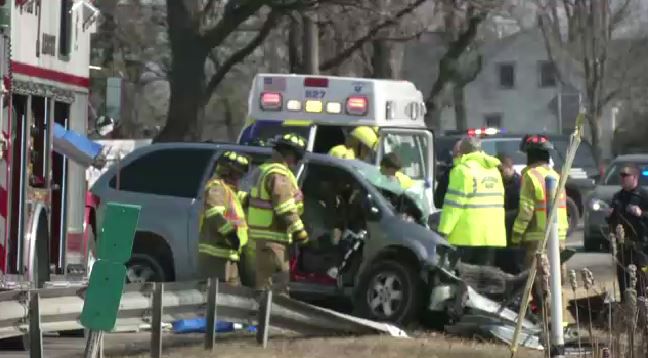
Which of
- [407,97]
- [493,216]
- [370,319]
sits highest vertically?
[407,97]

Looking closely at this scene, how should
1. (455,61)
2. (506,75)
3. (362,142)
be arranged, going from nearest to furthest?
(362,142) → (455,61) → (506,75)

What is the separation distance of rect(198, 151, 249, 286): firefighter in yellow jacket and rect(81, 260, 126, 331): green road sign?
4.33 metres

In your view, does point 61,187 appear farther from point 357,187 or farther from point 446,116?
point 446,116

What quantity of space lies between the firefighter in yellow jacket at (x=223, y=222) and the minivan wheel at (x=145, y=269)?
82.0 inches

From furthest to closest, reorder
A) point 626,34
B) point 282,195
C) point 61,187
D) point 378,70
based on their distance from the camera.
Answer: point 626,34
point 378,70
point 61,187
point 282,195

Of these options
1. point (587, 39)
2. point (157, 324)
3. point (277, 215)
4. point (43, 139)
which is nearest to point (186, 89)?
point (43, 139)

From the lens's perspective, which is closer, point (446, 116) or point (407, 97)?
point (407, 97)

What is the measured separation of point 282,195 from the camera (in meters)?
12.7

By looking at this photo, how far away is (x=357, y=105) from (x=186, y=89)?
11.9 metres

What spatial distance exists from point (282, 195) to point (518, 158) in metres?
16.4

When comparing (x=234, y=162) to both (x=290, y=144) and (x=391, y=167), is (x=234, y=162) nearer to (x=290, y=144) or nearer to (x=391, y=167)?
(x=290, y=144)

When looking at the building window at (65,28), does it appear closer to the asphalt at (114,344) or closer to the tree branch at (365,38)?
the asphalt at (114,344)

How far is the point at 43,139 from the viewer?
502 inches

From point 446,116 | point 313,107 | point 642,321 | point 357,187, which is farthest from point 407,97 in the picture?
point 446,116
